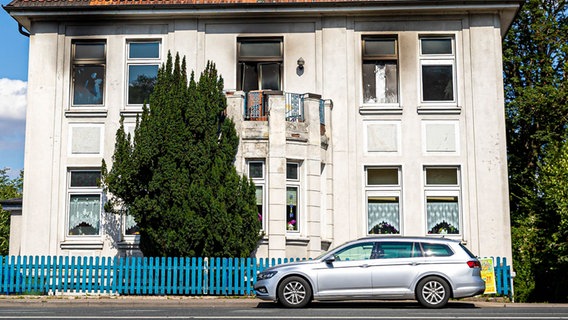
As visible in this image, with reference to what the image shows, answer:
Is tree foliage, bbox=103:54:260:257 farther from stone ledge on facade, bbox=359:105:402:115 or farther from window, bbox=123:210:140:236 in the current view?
stone ledge on facade, bbox=359:105:402:115

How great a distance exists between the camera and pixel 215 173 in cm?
1911

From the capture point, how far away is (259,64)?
22453mm

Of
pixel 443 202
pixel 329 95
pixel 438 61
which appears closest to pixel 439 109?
pixel 438 61

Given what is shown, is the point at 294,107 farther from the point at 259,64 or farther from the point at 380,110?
the point at 380,110

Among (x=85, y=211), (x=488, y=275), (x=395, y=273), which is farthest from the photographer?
(x=85, y=211)

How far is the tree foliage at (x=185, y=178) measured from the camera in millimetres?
18859

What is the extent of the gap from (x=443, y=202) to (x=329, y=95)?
4.63 m

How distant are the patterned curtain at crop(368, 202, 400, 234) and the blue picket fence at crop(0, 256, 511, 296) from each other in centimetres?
330

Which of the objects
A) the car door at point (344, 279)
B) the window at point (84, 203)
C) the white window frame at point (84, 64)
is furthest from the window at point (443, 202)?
the white window frame at point (84, 64)

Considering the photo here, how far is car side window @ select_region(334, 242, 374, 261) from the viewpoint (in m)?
15.8

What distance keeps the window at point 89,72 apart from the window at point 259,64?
4.25 meters

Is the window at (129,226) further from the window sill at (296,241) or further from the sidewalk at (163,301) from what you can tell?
the window sill at (296,241)

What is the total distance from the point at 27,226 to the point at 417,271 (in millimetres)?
12059

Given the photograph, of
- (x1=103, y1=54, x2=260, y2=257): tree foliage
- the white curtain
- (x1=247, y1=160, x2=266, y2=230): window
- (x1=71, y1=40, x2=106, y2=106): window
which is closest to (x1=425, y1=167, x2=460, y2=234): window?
the white curtain
